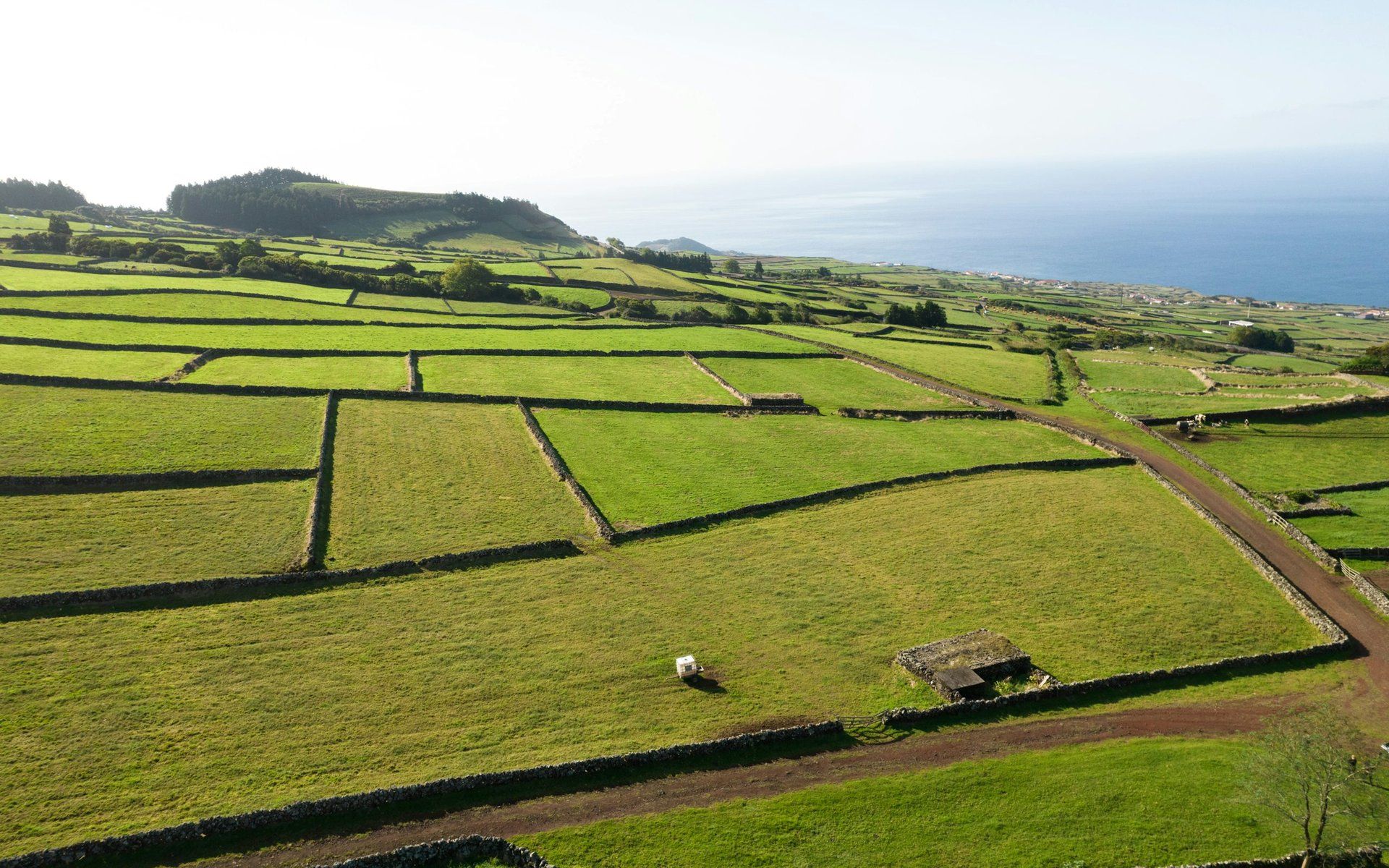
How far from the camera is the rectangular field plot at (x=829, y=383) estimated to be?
63.0 metres

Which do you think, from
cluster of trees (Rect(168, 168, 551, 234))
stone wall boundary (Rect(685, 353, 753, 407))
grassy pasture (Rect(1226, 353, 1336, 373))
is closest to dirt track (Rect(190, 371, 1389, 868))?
stone wall boundary (Rect(685, 353, 753, 407))

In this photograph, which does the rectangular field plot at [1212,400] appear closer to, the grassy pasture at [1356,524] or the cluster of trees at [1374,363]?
the cluster of trees at [1374,363]

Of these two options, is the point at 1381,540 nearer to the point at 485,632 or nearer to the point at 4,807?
the point at 485,632

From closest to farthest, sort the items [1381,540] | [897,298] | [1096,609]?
1. [1096,609]
2. [1381,540]
3. [897,298]

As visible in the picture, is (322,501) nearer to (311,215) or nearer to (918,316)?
(918,316)

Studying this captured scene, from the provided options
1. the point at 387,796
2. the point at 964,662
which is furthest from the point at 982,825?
the point at 387,796

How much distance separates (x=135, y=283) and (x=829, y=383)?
75.8 metres

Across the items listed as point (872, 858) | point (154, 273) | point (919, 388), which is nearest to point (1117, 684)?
point (872, 858)

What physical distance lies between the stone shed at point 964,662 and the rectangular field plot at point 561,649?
2.91 ft

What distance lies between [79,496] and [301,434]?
11.5 m

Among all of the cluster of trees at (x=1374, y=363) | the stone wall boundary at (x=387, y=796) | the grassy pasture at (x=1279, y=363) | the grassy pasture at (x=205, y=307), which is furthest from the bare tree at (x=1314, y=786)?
the grassy pasture at (x=205, y=307)

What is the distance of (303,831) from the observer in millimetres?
19891

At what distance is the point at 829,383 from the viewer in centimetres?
6838

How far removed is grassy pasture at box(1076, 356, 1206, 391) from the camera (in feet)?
229
